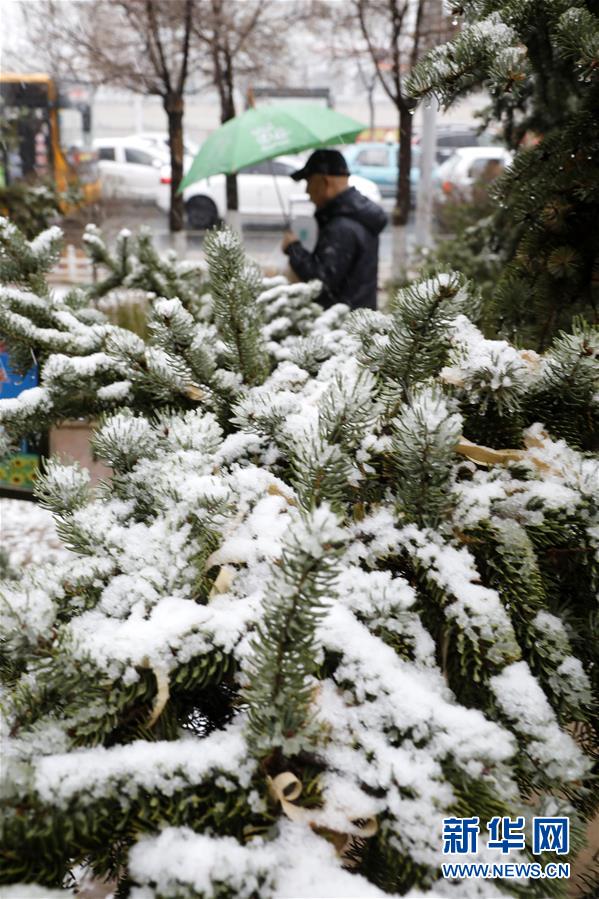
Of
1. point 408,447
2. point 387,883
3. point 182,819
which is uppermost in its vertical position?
point 408,447

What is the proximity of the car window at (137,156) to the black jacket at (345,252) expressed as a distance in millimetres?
14348

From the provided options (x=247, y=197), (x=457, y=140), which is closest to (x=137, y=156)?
(x=247, y=197)

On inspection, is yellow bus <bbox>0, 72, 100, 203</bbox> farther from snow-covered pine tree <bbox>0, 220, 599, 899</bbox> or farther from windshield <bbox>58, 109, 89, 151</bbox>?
snow-covered pine tree <bbox>0, 220, 599, 899</bbox>

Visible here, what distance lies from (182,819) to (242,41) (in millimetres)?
8497

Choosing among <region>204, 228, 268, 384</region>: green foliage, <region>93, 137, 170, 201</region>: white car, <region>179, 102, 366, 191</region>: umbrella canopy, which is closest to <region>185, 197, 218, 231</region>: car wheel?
<region>93, 137, 170, 201</region>: white car

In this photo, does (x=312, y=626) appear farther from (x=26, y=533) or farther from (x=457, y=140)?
(x=457, y=140)

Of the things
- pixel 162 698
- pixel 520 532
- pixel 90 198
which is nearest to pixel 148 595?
pixel 162 698

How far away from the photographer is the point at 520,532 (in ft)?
3.04

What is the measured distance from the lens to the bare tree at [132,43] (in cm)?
712

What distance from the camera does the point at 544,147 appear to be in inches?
66.7

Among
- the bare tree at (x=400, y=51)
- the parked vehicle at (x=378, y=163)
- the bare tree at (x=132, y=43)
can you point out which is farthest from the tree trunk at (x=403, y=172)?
the parked vehicle at (x=378, y=163)

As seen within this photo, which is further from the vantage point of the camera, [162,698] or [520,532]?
[520,532]

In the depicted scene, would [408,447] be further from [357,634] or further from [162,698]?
[162,698]

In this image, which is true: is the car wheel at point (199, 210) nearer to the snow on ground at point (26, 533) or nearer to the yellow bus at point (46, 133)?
the yellow bus at point (46, 133)
